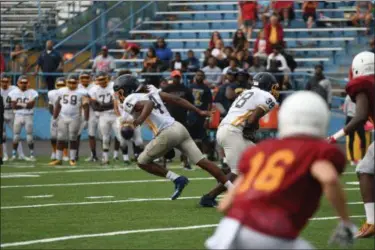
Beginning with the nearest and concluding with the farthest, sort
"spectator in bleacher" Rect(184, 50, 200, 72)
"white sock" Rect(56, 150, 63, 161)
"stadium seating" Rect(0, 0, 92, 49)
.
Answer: "white sock" Rect(56, 150, 63, 161)
"spectator in bleacher" Rect(184, 50, 200, 72)
"stadium seating" Rect(0, 0, 92, 49)

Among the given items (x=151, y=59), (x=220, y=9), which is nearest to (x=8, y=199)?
(x=151, y=59)

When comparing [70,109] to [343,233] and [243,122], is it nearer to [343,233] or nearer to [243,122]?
[243,122]

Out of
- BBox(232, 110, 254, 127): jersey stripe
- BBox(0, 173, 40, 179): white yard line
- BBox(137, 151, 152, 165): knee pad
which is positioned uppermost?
BBox(232, 110, 254, 127): jersey stripe

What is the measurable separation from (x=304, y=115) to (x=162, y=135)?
7758mm

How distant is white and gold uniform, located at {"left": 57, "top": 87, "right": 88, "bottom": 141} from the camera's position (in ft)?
74.9

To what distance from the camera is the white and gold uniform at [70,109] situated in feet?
74.9

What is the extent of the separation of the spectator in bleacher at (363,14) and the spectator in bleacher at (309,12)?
98 centimetres

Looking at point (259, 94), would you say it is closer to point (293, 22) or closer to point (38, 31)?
point (293, 22)

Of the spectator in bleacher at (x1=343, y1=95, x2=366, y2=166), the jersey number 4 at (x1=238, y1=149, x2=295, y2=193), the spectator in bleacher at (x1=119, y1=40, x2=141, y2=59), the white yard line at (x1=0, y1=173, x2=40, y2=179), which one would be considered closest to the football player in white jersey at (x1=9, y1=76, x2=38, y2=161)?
the white yard line at (x1=0, y1=173, x2=40, y2=179)

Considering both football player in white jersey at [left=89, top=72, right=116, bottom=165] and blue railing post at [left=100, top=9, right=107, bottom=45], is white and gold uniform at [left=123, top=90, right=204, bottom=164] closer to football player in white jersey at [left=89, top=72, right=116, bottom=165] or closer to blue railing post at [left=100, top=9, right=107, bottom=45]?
football player in white jersey at [left=89, top=72, right=116, bottom=165]

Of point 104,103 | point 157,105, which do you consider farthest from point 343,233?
point 104,103

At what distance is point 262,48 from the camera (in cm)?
2662

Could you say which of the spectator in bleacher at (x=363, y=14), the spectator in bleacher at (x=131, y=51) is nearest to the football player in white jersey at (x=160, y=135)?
the spectator in bleacher at (x=363, y=14)

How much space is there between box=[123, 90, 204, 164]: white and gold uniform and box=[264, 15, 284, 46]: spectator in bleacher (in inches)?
488
